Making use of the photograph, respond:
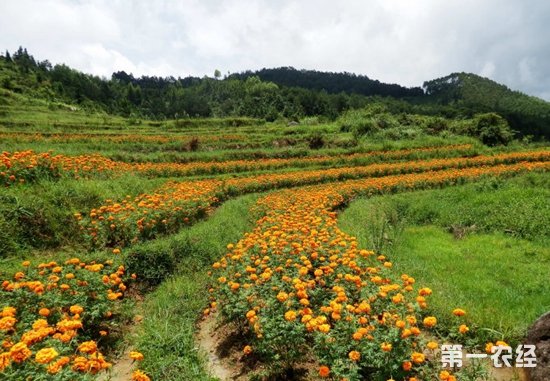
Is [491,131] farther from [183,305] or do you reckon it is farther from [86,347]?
[86,347]

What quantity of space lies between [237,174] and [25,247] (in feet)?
49.4

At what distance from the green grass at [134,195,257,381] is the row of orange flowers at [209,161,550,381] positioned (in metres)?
0.66

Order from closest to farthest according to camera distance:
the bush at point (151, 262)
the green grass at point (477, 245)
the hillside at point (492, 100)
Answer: the green grass at point (477, 245)
the bush at point (151, 262)
the hillside at point (492, 100)

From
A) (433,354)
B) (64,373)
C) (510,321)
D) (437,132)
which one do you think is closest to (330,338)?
(433,354)

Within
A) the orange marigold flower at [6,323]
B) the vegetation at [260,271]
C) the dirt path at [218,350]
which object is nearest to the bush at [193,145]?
the vegetation at [260,271]

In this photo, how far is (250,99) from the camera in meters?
97.6

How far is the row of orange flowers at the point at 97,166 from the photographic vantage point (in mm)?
10969

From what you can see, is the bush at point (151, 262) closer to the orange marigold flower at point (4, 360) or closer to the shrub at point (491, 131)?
the orange marigold flower at point (4, 360)

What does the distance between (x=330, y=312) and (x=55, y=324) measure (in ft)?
13.2

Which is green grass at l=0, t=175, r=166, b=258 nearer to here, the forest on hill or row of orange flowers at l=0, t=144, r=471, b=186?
row of orange flowers at l=0, t=144, r=471, b=186

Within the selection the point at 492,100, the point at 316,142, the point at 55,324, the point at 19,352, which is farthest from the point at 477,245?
the point at 492,100

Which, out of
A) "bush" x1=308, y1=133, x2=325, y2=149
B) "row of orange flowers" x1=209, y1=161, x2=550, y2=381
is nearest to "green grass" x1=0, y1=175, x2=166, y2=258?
"row of orange flowers" x1=209, y1=161, x2=550, y2=381

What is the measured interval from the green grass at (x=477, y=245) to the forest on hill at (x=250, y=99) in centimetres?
4875

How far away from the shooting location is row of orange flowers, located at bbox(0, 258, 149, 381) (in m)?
3.30
